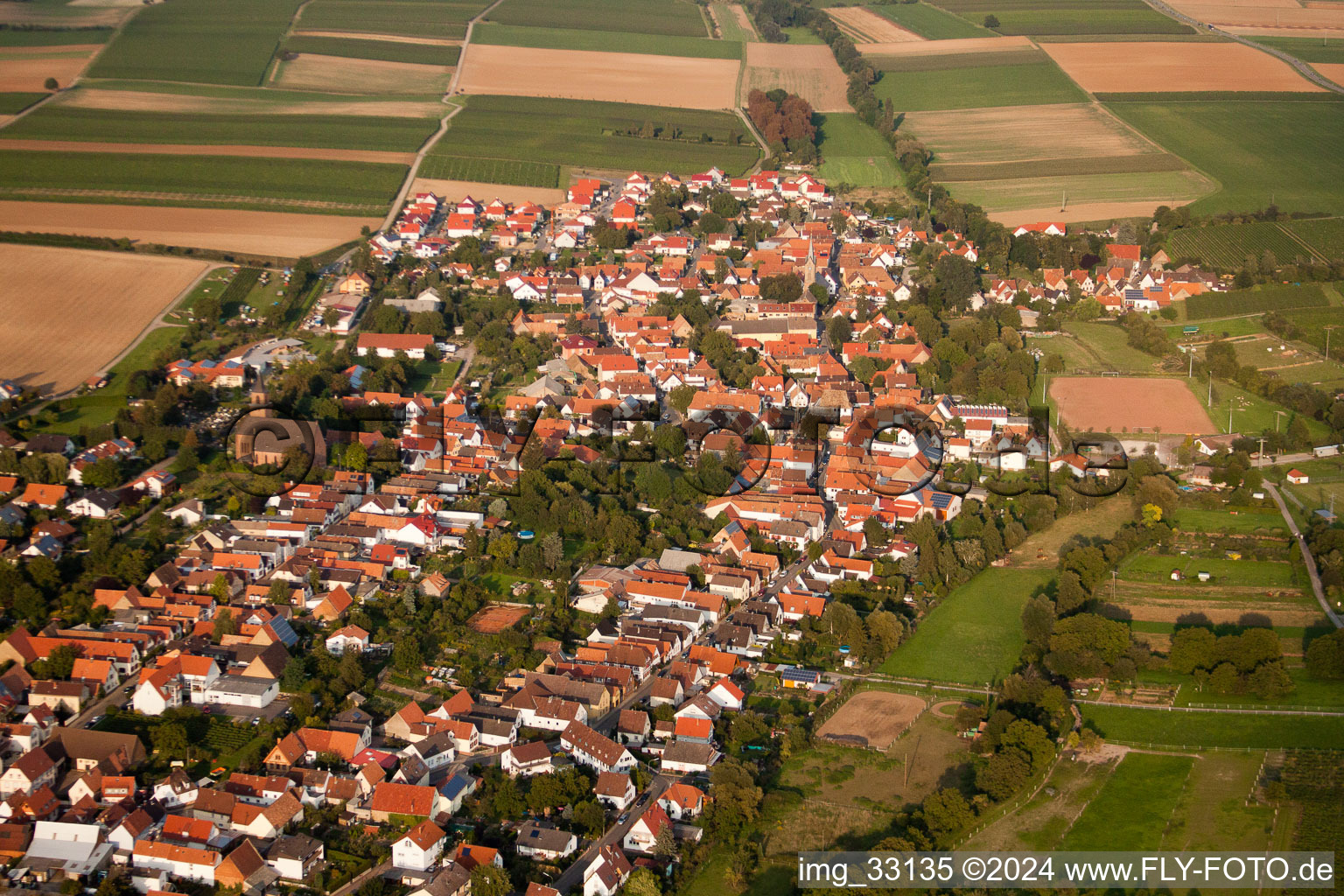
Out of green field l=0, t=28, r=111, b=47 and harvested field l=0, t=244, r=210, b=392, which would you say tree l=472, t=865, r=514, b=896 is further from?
green field l=0, t=28, r=111, b=47

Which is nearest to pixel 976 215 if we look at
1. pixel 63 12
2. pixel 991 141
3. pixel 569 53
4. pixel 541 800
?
pixel 991 141

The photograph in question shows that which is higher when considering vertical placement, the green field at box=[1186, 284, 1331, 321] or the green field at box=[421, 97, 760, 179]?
the green field at box=[1186, 284, 1331, 321]

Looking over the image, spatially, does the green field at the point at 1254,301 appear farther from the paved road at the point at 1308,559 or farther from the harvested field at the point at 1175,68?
the harvested field at the point at 1175,68

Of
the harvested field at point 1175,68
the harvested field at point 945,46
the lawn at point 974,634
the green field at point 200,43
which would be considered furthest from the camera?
the harvested field at point 945,46

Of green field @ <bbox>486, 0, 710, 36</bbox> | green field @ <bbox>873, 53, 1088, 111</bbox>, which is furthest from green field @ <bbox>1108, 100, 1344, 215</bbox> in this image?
green field @ <bbox>486, 0, 710, 36</bbox>

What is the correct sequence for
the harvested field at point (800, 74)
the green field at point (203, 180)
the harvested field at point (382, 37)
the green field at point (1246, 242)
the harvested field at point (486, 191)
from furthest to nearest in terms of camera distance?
the harvested field at point (382, 37) < the harvested field at point (800, 74) < the harvested field at point (486, 191) < the green field at point (203, 180) < the green field at point (1246, 242)

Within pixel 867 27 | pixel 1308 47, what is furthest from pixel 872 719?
pixel 867 27

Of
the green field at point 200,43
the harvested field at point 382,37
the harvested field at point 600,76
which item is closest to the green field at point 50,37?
the green field at point 200,43

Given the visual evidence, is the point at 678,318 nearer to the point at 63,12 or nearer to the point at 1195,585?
the point at 1195,585
